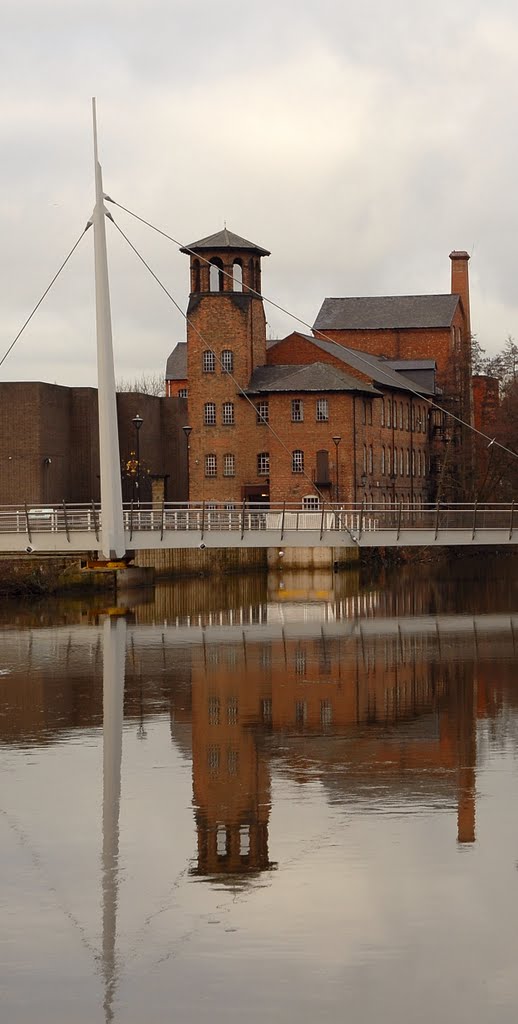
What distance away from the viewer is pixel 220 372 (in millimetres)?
77750

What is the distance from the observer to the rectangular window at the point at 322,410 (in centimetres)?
7681

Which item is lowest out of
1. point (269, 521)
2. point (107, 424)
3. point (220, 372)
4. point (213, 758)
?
point (213, 758)

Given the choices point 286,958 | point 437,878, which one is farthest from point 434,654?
point 286,958

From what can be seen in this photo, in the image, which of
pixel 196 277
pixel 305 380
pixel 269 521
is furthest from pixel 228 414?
pixel 269 521

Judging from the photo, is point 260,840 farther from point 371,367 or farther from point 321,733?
point 371,367

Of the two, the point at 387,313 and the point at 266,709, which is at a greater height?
the point at 387,313

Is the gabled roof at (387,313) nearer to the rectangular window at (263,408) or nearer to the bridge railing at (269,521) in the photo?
the rectangular window at (263,408)

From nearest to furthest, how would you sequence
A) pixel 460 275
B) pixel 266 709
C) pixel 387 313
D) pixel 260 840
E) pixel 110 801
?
pixel 260 840
pixel 110 801
pixel 266 709
pixel 387 313
pixel 460 275

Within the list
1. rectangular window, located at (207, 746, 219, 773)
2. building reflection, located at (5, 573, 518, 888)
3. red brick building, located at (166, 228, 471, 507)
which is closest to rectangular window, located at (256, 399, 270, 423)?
red brick building, located at (166, 228, 471, 507)

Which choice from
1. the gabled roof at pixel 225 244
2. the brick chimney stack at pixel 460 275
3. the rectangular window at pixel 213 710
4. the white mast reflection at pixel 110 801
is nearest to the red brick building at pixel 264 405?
the gabled roof at pixel 225 244

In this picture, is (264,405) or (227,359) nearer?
(264,405)

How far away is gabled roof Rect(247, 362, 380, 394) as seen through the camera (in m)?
76.4

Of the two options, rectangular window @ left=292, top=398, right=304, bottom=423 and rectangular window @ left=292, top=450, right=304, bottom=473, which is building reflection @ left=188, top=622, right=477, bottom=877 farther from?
rectangular window @ left=292, top=398, right=304, bottom=423

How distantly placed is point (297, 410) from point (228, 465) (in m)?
4.14
